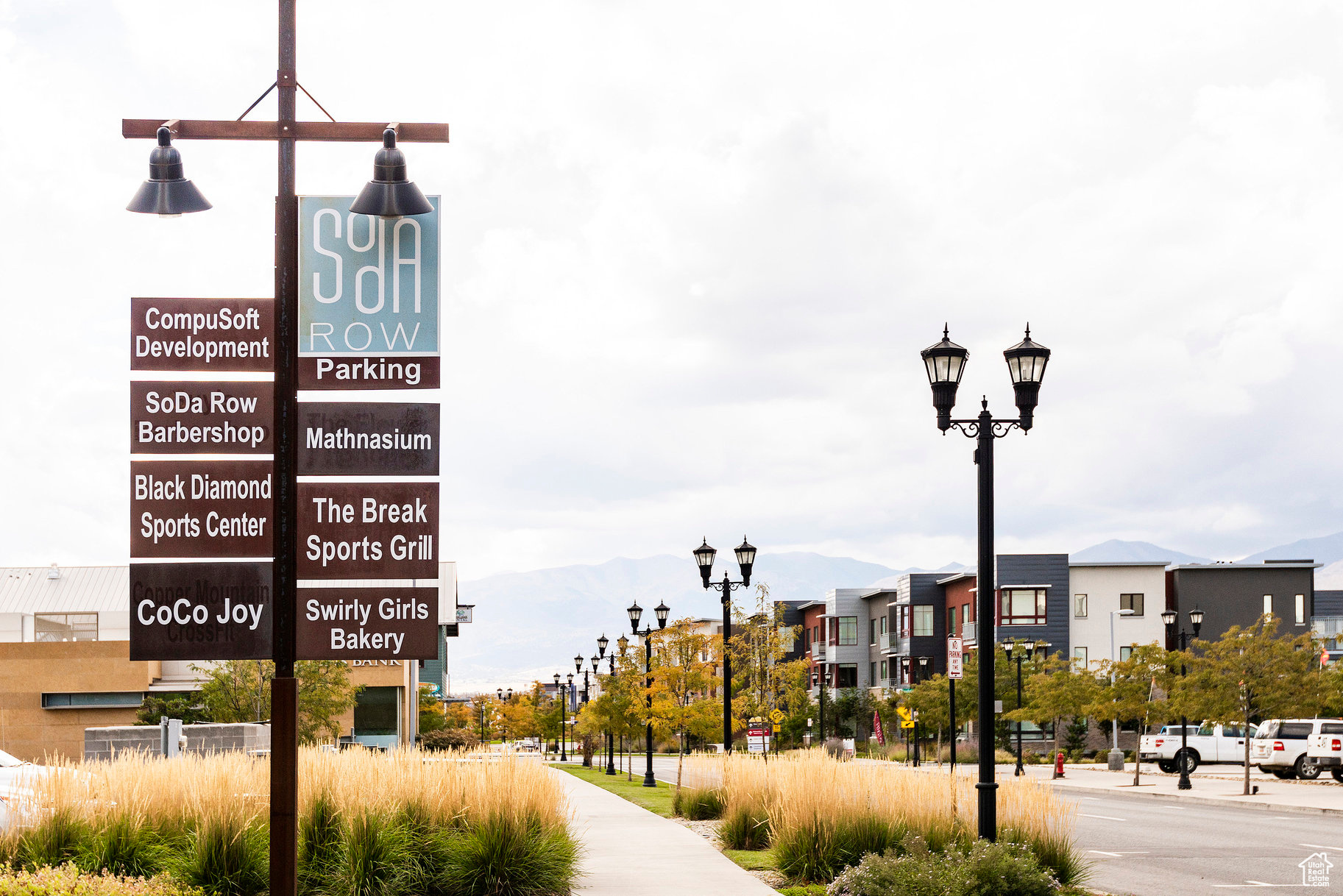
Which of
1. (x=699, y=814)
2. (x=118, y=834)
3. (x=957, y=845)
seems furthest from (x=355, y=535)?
(x=699, y=814)

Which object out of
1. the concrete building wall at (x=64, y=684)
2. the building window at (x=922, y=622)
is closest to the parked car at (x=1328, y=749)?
the concrete building wall at (x=64, y=684)

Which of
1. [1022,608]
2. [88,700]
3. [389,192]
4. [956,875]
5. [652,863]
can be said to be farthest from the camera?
[1022,608]

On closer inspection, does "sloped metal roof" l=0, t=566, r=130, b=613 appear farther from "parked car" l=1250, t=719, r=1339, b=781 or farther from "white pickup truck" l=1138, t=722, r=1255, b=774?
"parked car" l=1250, t=719, r=1339, b=781

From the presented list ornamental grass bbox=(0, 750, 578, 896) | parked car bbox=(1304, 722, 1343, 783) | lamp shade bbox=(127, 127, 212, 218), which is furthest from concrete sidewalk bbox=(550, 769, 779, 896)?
parked car bbox=(1304, 722, 1343, 783)

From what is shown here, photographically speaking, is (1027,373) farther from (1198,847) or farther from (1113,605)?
(1113,605)

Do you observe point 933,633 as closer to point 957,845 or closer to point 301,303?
point 957,845

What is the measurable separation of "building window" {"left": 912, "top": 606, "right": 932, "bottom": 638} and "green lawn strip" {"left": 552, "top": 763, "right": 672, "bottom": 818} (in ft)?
115

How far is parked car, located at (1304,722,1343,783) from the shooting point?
36000 millimetres

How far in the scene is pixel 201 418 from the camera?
8.72 m

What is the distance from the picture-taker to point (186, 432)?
869 centimetres

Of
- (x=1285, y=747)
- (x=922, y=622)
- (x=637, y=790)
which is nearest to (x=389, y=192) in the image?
(x=637, y=790)

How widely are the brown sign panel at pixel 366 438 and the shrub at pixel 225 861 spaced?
4626 millimetres

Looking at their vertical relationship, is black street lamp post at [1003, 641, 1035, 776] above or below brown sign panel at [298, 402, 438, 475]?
below

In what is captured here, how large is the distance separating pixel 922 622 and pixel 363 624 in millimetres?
76038
